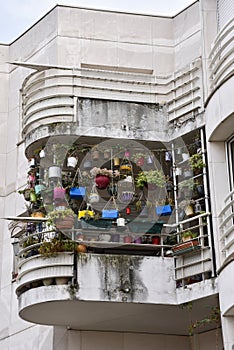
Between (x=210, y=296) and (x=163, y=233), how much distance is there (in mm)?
1912

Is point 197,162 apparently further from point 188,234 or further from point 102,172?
point 102,172

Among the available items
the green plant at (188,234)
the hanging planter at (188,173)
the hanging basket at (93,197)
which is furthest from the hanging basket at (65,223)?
the hanging planter at (188,173)

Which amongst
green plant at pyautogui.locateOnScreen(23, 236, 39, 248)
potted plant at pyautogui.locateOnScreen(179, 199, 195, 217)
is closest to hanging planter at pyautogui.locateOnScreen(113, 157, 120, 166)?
potted plant at pyautogui.locateOnScreen(179, 199, 195, 217)

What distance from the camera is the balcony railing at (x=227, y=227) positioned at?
14773 mm

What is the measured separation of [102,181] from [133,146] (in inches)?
46.2

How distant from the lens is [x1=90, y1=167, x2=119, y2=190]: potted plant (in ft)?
56.2

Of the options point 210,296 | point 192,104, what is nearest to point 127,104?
point 192,104

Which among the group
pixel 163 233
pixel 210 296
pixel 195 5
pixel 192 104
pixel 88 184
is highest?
pixel 195 5

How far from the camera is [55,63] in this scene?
2017cm

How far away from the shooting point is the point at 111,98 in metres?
17.8

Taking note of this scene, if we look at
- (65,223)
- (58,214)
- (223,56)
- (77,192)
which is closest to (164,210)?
(77,192)

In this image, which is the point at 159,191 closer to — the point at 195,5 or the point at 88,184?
the point at 88,184

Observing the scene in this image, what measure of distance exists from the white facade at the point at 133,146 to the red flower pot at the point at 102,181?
0.90 m

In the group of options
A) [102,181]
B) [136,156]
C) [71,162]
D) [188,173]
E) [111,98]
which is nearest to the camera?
[188,173]
